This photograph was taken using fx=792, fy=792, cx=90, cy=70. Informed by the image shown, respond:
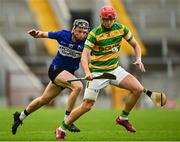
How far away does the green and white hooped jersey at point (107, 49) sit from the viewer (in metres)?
13.6

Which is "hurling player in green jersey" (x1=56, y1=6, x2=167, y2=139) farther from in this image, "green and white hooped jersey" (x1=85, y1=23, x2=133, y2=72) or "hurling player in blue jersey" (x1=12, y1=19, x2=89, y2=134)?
"hurling player in blue jersey" (x1=12, y1=19, x2=89, y2=134)

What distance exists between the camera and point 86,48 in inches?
523

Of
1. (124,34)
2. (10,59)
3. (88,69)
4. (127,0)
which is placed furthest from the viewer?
(127,0)

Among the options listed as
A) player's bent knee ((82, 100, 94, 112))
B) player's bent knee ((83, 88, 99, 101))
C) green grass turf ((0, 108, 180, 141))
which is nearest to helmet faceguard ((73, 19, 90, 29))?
player's bent knee ((83, 88, 99, 101))

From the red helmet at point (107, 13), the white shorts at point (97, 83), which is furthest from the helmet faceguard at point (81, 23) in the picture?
the white shorts at point (97, 83)

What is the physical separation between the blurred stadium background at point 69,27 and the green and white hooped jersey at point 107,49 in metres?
19.4

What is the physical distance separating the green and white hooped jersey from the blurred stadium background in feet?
63.6

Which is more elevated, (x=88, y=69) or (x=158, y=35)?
(x=88, y=69)

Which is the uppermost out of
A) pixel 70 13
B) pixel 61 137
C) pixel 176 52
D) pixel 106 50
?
pixel 106 50

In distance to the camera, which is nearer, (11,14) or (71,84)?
(71,84)

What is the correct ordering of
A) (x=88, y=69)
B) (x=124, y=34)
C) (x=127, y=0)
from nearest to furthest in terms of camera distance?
(x=88, y=69) < (x=124, y=34) < (x=127, y=0)

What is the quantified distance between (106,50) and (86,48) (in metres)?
0.58

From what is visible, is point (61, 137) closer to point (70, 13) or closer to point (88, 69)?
point (88, 69)

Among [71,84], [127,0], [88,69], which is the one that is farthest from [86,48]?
[127,0]
